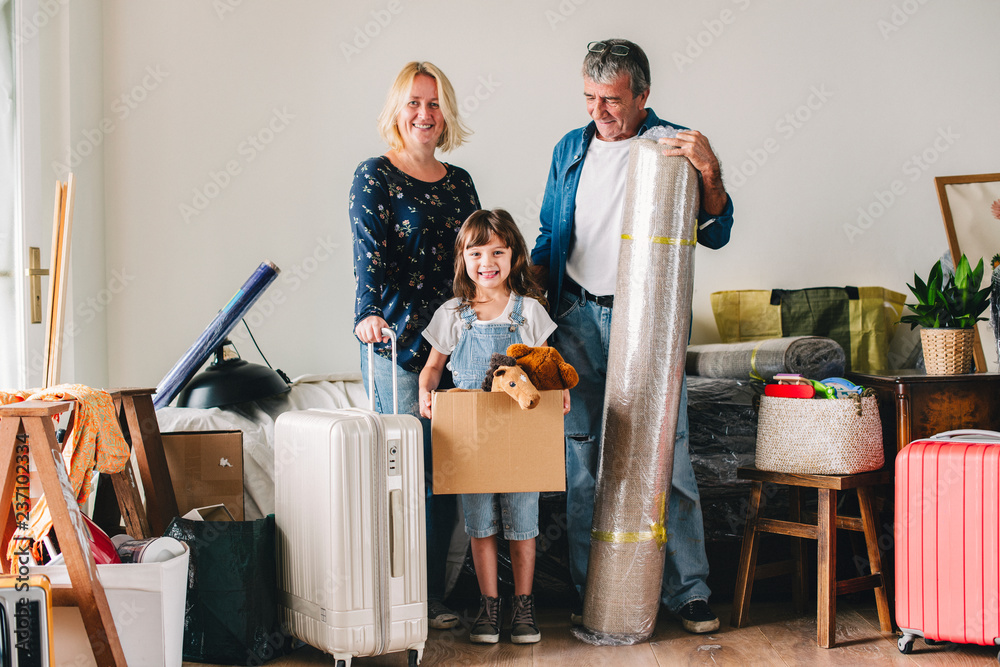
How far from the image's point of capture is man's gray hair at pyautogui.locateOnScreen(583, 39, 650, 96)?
176 centimetres

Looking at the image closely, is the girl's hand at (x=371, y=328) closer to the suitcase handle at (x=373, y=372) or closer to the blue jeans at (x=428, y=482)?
the suitcase handle at (x=373, y=372)

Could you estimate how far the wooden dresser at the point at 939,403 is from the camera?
70.7 inches

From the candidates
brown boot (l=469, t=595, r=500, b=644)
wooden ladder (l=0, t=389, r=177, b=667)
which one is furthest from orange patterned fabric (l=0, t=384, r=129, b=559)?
brown boot (l=469, t=595, r=500, b=644)

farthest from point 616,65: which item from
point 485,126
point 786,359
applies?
point 485,126

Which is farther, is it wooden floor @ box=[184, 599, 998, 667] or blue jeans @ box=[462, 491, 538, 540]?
blue jeans @ box=[462, 491, 538, 540]

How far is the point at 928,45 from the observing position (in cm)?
288

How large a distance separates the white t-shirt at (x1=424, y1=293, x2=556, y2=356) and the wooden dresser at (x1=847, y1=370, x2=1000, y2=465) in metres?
0.87

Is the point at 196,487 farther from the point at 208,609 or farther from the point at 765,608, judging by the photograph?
the point at 765,608

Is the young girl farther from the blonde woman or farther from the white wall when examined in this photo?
the white wall

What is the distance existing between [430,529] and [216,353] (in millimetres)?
1050

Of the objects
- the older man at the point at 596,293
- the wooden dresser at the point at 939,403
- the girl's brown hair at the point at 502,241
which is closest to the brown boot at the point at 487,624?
the older man at the point at 596,293

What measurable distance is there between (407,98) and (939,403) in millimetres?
1520

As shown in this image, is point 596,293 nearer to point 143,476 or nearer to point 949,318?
point 949,318

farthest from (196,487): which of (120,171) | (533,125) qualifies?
(533,125)
